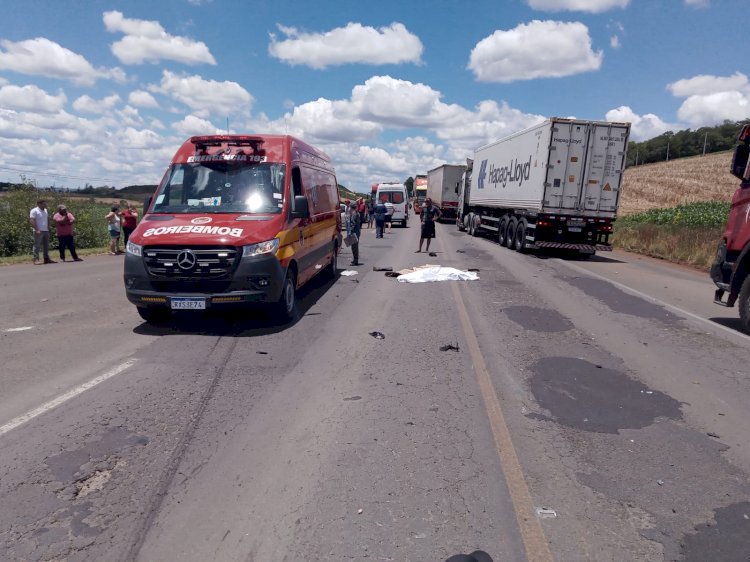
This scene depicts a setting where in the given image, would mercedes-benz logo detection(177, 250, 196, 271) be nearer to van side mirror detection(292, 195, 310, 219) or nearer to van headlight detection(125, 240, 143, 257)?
van headlight detection(125, 240, 143, 257)

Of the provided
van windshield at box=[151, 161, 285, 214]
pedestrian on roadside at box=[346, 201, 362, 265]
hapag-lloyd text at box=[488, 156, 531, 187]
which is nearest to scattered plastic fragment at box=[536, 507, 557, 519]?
van windshield at box=[151, 161, 285, 214]

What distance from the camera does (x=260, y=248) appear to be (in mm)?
6715

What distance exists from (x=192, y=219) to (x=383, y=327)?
3049mm

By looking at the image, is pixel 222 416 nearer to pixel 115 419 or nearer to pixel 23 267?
pixel 115 419

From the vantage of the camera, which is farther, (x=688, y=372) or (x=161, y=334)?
(x=161, y=334)

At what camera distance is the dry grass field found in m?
55.5

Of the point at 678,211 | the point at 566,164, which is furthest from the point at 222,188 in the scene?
the point at 678,211

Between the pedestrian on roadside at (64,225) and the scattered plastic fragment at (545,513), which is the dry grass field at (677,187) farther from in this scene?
the scattered plastic fragment at (545,513)

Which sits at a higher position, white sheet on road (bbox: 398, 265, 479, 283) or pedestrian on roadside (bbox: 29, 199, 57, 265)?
pedestrian on roadside (bbox: 29, 199, 57, 265)

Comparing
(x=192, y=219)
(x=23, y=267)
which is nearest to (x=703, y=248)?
(x=192, y=219)

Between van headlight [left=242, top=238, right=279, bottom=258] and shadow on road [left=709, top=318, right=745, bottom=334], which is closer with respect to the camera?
van headlight [left=242, top=238, right=279, bottom=258]

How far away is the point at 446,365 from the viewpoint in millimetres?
5703

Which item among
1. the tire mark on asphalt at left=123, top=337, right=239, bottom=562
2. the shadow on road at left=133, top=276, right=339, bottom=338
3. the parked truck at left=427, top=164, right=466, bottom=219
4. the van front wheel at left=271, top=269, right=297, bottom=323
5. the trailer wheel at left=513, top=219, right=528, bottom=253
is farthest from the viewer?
the parked truck at left=427, top=164, right=466, bottom=219

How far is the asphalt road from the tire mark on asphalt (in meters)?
0.01
